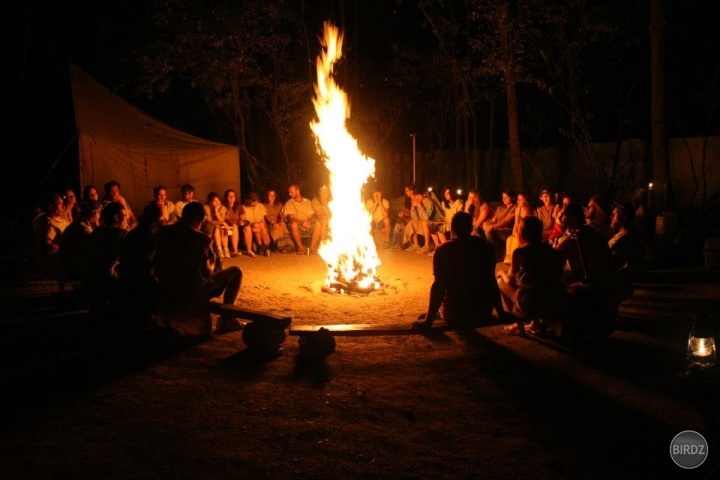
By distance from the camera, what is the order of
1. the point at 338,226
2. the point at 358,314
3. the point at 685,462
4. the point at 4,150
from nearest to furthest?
1. the point at 685,462
2. the point at 358,314
3. the point at 338,226
4. the point at 4,150

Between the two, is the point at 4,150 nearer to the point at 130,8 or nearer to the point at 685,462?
the point at 130,8

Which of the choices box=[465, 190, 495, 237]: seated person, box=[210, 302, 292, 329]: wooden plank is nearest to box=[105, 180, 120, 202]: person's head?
box=[210, 302, 292, 329]: wooden plank

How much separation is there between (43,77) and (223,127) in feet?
22.3

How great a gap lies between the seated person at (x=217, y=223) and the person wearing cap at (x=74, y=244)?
4.58m

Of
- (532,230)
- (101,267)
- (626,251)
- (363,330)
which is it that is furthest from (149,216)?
(626,251)

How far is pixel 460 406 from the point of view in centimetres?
516

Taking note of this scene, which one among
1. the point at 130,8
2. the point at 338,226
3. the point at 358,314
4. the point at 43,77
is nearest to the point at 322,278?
the point at 338,226

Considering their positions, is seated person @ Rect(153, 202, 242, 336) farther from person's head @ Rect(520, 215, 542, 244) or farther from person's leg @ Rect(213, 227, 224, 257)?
person's leg @ Rect(213, 227, 224, 257)

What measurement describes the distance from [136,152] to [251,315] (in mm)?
9130

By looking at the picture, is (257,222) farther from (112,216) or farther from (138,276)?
(138,276)

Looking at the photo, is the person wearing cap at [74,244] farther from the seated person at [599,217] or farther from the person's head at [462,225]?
the seated person at [599,217]

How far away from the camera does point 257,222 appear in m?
14.2

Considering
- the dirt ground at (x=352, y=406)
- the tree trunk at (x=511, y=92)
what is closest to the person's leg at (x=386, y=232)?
the tree trunk at (x=511, y=92)

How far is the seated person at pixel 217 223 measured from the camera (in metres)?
13.4
